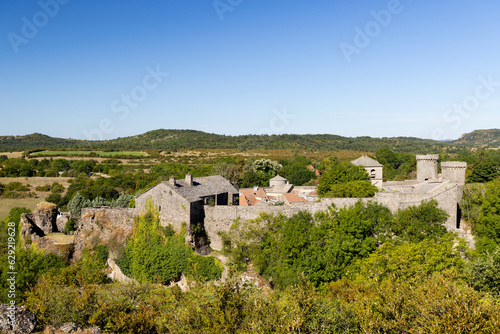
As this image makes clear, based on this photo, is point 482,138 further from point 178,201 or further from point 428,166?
point 178,201

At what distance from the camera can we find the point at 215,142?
16650cm

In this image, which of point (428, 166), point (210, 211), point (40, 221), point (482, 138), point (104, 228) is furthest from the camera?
point (482, 138)

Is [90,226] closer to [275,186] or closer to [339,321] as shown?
[339,321]

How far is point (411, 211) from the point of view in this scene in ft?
89.7

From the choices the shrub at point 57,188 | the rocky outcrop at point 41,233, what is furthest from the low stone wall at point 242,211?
the shrub at point 57,188

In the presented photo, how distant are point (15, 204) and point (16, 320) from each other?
49.6 metres

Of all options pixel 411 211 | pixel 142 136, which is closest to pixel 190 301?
pixel 411 211

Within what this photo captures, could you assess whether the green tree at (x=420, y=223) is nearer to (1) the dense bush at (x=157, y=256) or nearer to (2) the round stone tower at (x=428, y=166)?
(2) the round stone tower at (x=428, y=166)

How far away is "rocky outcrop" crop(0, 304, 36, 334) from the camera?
1567 cm

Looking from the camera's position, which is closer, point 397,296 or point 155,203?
point 397,296

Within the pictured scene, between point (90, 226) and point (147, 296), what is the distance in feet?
40.4

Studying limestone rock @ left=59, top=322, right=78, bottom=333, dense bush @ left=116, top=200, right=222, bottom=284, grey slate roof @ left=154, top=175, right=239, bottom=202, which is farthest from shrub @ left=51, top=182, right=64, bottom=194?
limestone rock @ left=59, top=322, right=78, bottom=333

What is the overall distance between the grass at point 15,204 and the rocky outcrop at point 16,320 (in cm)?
4205

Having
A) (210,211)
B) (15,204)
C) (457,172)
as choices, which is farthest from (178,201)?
(15,204)
